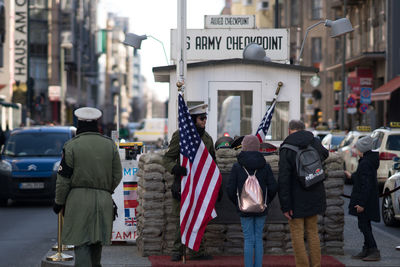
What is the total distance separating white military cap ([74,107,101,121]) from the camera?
888cm

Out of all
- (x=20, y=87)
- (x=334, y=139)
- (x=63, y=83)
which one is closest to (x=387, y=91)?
(x=334, y=139)

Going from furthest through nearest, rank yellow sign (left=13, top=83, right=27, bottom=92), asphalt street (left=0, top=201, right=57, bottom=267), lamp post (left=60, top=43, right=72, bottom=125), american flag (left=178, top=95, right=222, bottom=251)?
lamp post (left=60, top=43, right=72, bottom=125) < yellow sign (left=13, top=83, right=27, bottom=92) < asphalt street (left=0, top=201, right=57, bottom=267) < american flag (left=178, top=95, right=222, bottom=251)

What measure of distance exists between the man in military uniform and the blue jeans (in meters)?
1.16

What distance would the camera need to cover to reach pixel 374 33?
5116cm

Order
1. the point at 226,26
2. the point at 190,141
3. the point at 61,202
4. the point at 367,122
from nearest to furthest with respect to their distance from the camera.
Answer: the point at 61,202
the point at 190,141
the point at 226,26
the point at 367,122

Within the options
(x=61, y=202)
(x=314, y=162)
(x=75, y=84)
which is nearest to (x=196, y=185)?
(x=314, y=162)

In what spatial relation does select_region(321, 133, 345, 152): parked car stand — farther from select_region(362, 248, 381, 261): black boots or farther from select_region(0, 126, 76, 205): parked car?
select_region(362, 248, 381, 261): black boots

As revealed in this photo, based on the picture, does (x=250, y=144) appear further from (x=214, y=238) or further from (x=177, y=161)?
(x=214, y=238)

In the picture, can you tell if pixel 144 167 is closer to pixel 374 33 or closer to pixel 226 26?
pixel 226 26

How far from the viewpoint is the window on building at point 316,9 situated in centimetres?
7731

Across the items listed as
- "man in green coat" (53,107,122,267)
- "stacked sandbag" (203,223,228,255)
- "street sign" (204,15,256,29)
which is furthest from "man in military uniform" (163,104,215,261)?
"street sign" (204,15,256,29)

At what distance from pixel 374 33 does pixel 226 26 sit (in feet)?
112

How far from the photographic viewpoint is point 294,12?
80.4 m

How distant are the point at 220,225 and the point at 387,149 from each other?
1313cm
